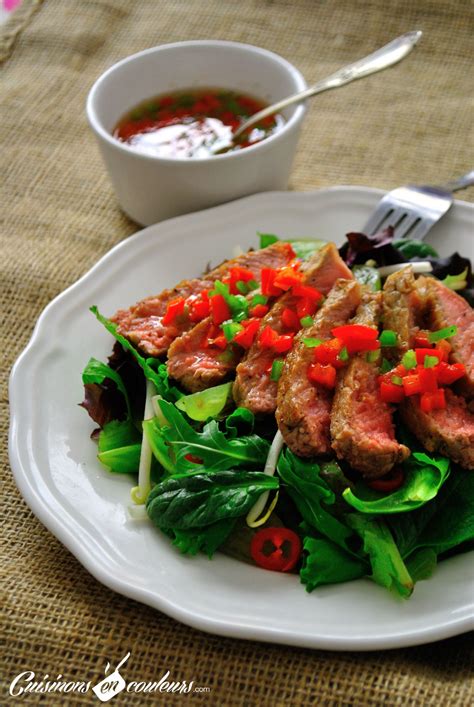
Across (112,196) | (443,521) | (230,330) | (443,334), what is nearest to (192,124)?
(112,196)

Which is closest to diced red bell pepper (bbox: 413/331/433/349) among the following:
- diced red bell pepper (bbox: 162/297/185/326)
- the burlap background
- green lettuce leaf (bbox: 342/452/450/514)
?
green lettuce leaf (bbox: 342/452/450/514)

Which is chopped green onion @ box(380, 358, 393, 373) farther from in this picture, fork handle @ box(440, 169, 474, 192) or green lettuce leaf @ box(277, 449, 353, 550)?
fork handle @ box(440, 169, 474, 192)

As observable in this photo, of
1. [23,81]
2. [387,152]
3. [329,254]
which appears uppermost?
[329,254]

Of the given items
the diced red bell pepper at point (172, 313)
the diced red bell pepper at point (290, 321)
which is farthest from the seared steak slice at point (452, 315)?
the diced red bell pepper at point (172, 313)

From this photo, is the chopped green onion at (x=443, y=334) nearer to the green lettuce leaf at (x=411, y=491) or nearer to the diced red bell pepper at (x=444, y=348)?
the diced red bell pepper at (x=444, y=348)

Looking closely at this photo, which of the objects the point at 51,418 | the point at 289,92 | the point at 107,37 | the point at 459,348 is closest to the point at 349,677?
the point at 459,348

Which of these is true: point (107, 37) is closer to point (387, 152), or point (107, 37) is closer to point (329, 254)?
point (387, 152)
